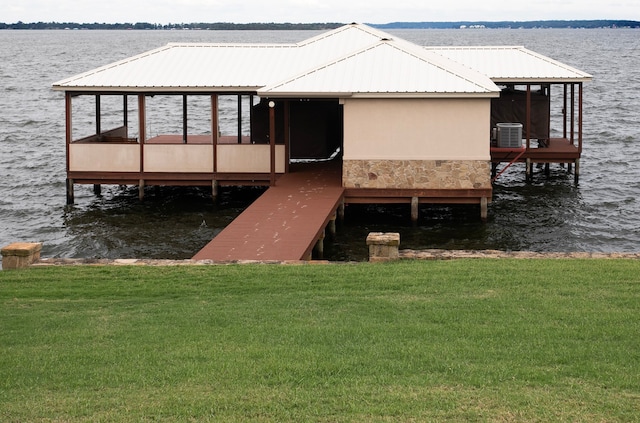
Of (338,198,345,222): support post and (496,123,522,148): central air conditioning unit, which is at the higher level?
(496,123,522,148): central air conditioning unit

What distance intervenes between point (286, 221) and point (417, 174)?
199 inches

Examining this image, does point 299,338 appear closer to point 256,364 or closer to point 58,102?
point 256,364

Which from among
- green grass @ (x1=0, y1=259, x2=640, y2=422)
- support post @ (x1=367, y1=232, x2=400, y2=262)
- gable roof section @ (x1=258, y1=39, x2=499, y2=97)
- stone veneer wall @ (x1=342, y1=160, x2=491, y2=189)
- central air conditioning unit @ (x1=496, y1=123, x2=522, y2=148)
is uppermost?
gable roof section @ (x1=258, y1=39, x2=499, y2=97)

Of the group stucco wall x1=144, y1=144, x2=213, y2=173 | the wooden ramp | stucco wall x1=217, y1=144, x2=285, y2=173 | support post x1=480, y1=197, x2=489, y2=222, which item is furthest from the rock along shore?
stucco wall x1=144, y1=144, x2=213, y2=173

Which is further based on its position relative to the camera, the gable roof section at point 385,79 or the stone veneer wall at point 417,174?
the stone veneer wall at point 417,174

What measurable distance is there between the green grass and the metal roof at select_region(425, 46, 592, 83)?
16164mm

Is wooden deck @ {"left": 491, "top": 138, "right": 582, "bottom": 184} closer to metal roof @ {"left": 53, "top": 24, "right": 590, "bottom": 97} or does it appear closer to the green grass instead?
metal roof @ {"left": 53, "top": 24, "right": 590, "bottom": 97}

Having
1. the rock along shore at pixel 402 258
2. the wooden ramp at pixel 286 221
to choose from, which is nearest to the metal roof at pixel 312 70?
the wooden ramp at pixel 286 221

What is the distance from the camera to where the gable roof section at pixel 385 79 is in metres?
24.1

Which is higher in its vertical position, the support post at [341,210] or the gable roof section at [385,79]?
the gable roof section at [385,79]

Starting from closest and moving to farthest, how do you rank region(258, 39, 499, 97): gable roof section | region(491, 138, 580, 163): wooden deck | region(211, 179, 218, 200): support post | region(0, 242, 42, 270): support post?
region(0, 242, 42, 270): support post → region(258, 39, 499, 97): gable roof section → region(211, 179, 218, 200): support post → region(491, 138, 580, 163): wooden deck

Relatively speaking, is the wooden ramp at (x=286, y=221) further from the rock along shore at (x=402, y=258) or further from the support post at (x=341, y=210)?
the rock along shore at (x=402, y=258)

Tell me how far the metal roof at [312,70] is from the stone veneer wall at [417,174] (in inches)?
66.2

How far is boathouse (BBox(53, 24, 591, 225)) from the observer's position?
79.7 ft
